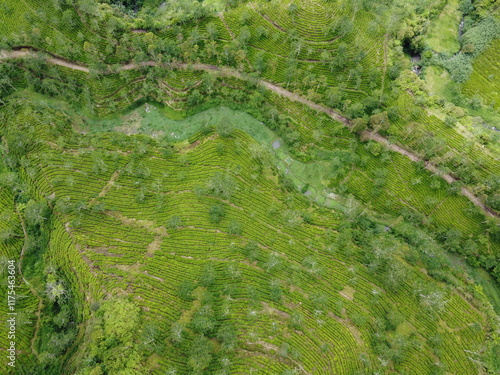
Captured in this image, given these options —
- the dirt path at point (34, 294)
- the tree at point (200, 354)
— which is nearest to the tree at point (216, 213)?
the tree at point (200, 354)

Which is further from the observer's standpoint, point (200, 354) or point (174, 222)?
point (174, 222)

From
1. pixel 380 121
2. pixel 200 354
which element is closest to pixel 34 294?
pixel 200 354

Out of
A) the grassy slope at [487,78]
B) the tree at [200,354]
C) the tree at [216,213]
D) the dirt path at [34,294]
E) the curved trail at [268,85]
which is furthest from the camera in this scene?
the grassy slope at [487,78]

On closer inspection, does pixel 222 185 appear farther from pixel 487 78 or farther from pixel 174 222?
pixel 487 78

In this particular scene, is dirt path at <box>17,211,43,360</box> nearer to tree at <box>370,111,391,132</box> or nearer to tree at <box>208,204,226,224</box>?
tree at <box>208,204,226,224</box>

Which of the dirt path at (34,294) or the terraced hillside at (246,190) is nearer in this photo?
the terraced hillside at (246,190)

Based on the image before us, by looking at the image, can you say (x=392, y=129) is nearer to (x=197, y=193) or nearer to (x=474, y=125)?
(x=474, y=125)

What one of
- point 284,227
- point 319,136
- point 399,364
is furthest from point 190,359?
point 319,136

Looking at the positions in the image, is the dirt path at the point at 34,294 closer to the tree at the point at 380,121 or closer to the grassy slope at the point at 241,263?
the grassy slope at the point at 241,263
